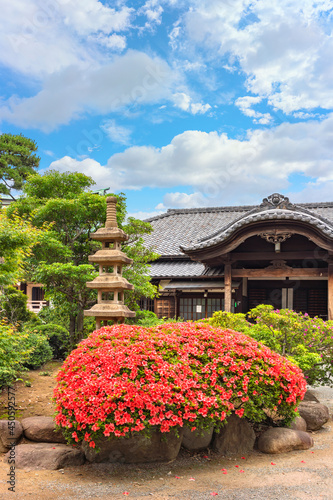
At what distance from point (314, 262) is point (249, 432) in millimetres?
10190

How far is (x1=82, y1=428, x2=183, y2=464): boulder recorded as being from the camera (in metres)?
5.93

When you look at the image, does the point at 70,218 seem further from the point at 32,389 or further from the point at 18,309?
the point at 32,389

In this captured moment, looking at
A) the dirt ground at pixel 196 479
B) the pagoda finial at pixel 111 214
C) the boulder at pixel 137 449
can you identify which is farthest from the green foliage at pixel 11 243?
the boulder at pixel 137 449

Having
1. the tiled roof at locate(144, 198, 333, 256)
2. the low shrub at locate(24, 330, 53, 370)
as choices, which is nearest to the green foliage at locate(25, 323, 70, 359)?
the low shrub at locate(24, 330, 53, 370)

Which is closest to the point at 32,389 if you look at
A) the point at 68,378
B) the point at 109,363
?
the point at 68,378

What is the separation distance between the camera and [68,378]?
6273mm

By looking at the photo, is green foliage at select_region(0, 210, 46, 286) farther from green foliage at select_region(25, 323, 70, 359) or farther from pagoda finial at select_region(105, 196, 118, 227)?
green foliage at select_region(25, 323, 70, 359)

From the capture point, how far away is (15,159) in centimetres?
3044

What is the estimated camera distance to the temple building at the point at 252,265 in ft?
45.8

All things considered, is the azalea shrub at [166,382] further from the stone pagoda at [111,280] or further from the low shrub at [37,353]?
the low shrub at [37,353]

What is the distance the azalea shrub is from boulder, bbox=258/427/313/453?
285 millimetres

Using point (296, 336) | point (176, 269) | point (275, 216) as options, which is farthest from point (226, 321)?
point (176, 269)

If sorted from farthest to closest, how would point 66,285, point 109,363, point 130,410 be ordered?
point 66,285, point 109,363, point 130,410

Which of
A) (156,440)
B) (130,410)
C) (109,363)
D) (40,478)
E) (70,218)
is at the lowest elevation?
(40,478)
